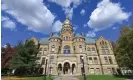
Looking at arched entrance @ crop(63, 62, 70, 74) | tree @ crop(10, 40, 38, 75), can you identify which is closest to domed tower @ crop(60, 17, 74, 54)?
arched entrance @ crop(63, 62, 70, 74)

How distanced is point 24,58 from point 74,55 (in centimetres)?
1648

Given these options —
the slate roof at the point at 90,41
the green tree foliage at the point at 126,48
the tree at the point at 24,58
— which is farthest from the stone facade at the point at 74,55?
the green tree foliage at the point at 126,48

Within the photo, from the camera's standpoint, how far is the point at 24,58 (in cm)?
4209

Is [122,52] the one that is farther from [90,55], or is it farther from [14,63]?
[14,63]

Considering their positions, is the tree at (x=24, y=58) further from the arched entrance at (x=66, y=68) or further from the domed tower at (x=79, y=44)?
the domed tower at (x=79, y=44)

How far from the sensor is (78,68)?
5100 cm

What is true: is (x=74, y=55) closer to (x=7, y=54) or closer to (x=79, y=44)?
(x=79, y=44)

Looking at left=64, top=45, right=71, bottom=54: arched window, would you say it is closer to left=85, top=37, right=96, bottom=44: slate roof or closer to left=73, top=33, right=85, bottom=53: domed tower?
left=73, top=33, right=85, bottom=53: domed tower

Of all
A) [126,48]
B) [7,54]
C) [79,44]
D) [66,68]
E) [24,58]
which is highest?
[79,44]

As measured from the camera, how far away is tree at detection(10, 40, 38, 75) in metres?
40.8

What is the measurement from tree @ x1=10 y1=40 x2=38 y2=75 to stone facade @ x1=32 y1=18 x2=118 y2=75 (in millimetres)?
9195

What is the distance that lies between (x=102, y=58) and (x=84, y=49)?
637cm

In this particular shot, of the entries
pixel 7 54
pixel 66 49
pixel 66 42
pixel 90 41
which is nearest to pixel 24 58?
pixel 7 54

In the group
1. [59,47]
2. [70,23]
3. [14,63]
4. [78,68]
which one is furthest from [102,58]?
[14,63]
